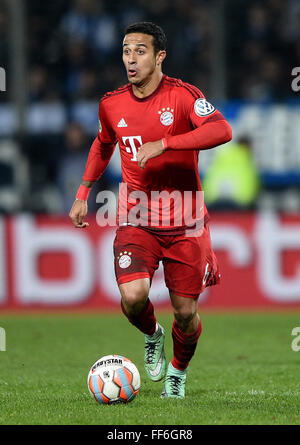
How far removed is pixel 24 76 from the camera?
37.5 ft

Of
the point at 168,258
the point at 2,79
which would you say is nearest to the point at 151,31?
the point at 168,258

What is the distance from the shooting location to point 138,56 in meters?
5.60

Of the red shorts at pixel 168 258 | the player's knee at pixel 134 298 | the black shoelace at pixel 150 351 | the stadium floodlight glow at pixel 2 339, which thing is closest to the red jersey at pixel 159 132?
the red shorts at pixel 168 258

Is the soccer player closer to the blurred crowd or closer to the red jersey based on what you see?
the red jersey

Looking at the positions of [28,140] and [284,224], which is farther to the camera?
[28,140]

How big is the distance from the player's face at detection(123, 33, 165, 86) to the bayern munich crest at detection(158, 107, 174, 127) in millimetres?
231

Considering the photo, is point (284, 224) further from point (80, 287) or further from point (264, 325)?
point (80, 287)

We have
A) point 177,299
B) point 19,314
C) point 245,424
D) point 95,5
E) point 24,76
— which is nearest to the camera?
point 245,424

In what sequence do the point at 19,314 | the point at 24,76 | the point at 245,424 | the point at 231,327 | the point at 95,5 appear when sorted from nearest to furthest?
the point at 245,424 < the point at 231,327 < the point at 19,314 < the point at 24,76 < the point at 95,5

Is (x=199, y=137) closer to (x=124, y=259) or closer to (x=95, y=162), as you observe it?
(x=124, y=259)

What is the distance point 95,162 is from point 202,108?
951 mm

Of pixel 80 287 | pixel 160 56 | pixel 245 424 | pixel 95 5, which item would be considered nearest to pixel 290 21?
pixel 95 5

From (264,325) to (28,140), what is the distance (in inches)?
160

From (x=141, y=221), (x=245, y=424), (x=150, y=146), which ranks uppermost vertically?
(x=150, y=146)
